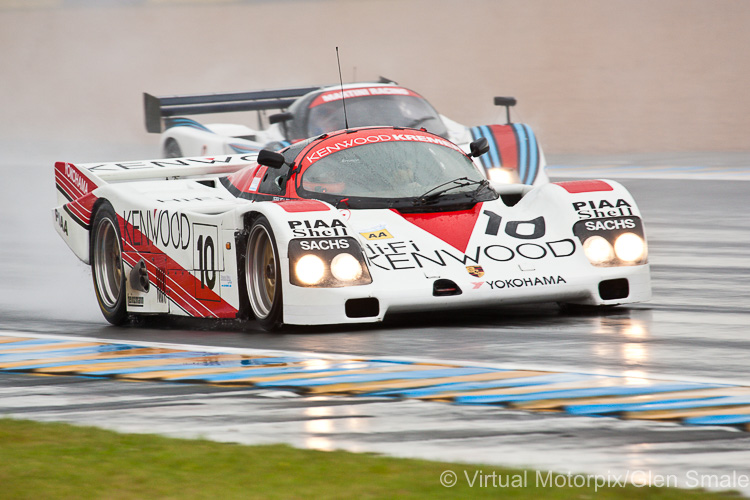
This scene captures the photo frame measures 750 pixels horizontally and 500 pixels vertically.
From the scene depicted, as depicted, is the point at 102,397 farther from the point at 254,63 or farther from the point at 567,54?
the point at 254,63

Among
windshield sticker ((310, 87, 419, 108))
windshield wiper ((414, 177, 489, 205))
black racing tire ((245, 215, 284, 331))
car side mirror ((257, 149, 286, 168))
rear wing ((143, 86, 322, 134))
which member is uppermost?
rear wing ((143, 86, 322, 134))

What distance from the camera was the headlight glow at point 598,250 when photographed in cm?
899

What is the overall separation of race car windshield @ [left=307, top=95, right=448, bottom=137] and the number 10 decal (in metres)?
7.03

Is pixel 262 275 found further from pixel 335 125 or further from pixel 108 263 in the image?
pixel 335 125

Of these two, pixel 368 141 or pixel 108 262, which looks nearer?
pixel 368 141

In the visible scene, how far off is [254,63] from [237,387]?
113 ft

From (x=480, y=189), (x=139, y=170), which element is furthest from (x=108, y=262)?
(x=480, y=189)

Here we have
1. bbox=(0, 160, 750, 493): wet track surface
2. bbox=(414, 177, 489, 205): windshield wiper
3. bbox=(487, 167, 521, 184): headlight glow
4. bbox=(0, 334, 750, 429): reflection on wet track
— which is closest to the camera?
bbox=(0, 160, 750, 493): wet track surface

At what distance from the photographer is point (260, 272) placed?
29.5 ft

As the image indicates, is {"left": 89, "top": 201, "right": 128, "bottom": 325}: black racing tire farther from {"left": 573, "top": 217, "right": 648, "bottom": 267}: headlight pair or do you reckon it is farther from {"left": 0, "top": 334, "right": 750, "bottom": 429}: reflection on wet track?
{"left": 573, "top": 217, "right": 648, "bottom": 267}: headlight pair

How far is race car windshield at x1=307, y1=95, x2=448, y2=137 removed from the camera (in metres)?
16.4

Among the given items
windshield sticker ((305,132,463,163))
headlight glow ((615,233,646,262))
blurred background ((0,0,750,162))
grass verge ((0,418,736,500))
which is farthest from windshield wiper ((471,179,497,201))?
blurred background ((0,0,750,162))

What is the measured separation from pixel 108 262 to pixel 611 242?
155 inches

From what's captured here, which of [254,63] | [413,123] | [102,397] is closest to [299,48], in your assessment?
[254,63]
